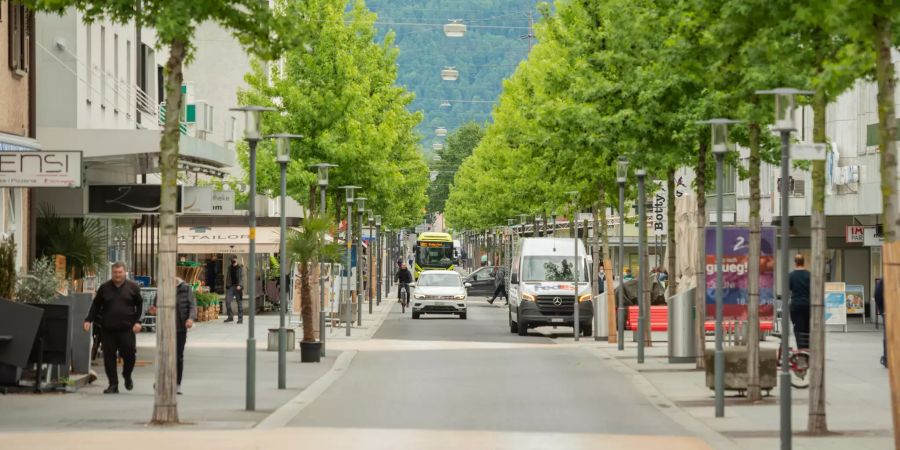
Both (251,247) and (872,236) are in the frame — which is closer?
(251,247)

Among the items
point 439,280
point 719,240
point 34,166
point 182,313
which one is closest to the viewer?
point 719,240

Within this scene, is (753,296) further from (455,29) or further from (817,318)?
(455,29)

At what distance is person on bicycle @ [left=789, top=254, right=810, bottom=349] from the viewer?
27297 millimetres

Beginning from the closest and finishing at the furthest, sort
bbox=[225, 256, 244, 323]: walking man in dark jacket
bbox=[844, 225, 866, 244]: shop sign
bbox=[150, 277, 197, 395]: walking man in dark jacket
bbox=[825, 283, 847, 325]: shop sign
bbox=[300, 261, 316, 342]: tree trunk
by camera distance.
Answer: bbox=[150, 277, 197, 395]: walking man in dark jacket < bbox=[300, 261, 316, 342]: tree trunk < bbox=[825, 283, 847, 325]: shop sign < bbox=[844, 225, 866, 244]: shop sign < bbox=[225, 256, 244, 323]: walking man in dark jacket

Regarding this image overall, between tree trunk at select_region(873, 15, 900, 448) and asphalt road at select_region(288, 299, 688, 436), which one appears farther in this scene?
asphalt road at select_region(288, 299, 688, 436)

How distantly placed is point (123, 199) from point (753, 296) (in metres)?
15.7

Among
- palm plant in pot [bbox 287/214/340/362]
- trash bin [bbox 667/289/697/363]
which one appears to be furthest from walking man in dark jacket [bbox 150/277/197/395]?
trash bin [bbox 667/289/697/363]

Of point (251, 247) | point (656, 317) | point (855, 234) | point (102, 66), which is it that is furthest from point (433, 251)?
point (251, 247)

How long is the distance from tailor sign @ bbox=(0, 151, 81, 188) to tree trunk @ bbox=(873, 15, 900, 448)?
11.9 m

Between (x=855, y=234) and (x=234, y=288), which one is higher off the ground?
(x=855, y=234)

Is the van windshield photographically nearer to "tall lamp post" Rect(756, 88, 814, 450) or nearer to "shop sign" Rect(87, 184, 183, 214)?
"shop sign" Rect(87, 184, 183, 214)

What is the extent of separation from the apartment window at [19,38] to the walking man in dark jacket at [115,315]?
5.95 metres

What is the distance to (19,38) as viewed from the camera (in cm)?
2798

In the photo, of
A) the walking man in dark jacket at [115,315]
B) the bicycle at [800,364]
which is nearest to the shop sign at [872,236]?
the bicycle at [800,364]
